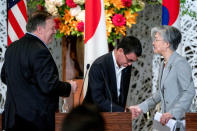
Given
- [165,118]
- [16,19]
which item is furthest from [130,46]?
[16,19]

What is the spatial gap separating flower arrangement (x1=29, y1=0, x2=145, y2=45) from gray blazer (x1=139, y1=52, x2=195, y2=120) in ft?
3.42

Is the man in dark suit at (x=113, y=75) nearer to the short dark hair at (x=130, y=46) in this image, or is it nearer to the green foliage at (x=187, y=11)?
the short dark hair at (x=130, y=46)

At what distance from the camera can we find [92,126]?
974mm

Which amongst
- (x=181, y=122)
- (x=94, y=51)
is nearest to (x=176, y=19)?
(x=94, y=51)

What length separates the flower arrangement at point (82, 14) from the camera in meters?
3.92

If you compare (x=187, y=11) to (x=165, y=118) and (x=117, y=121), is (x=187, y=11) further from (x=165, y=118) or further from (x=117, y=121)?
(x=117, y=121)

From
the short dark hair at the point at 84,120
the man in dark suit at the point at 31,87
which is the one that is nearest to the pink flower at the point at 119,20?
the man in dark suit at the point at 31,87

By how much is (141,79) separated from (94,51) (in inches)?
69.7

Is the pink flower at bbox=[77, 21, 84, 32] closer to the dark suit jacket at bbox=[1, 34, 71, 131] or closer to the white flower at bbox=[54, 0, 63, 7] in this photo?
the white flower at bbox=[54, 0, 63, 7]

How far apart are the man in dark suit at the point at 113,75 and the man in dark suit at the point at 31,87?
0.36 meters

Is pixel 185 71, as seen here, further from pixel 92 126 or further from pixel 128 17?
pixel 92 126

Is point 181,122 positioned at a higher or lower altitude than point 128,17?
lower

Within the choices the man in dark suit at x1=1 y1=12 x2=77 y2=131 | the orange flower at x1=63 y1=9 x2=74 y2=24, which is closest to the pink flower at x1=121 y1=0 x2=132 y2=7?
the orange flower at x1=63 y1=9 x2=74 y2=24

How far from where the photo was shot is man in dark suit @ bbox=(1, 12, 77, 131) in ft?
8.63
